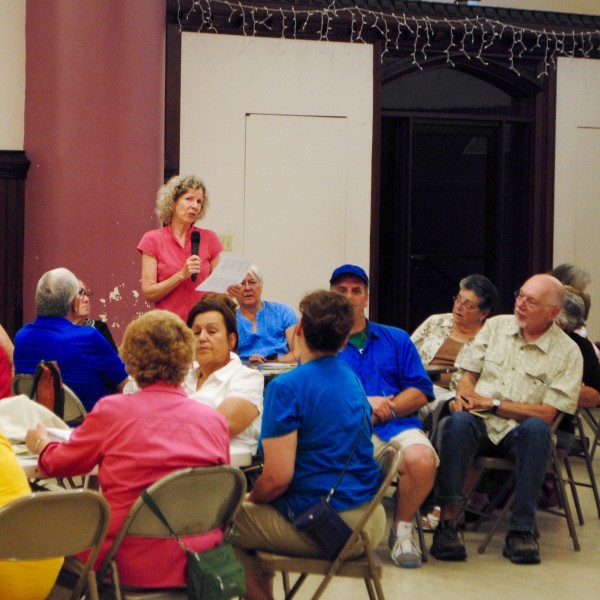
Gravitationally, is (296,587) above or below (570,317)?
below

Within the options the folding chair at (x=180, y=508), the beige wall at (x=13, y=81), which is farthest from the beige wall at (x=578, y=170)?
the folding chair at (x=180, y=508)

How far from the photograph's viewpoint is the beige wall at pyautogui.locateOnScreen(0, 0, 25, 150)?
24.9ft

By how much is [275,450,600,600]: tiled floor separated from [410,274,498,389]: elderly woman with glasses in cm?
107

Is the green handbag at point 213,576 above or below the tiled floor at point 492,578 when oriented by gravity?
above

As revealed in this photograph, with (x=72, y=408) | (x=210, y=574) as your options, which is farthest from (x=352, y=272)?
(x=210, y=574)

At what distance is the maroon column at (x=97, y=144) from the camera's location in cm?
721

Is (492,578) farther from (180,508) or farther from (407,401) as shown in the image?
(180,508)

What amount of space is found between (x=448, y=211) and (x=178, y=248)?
390 cm

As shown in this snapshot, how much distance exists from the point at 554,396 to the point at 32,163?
13.5 ft

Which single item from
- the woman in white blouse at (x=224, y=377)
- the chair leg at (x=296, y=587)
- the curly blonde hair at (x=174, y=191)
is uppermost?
the curly blonde hair at (x=174, y=191)

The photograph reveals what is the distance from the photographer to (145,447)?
10.0ft

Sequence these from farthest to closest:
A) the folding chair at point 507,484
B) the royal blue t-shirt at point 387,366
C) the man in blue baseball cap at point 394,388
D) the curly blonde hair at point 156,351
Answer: the folding chair at point 507,484, the royal blue t-shirt at point 387,366, the man in blue baseball cap at point 394,388, the curly blonde hair at point 156,351

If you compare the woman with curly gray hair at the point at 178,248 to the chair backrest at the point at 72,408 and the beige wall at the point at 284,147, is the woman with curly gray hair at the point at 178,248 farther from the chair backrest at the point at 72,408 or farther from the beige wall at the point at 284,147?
the beige wall at the point at 284,147

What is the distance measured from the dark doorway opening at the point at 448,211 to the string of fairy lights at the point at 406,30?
22.8 inches
